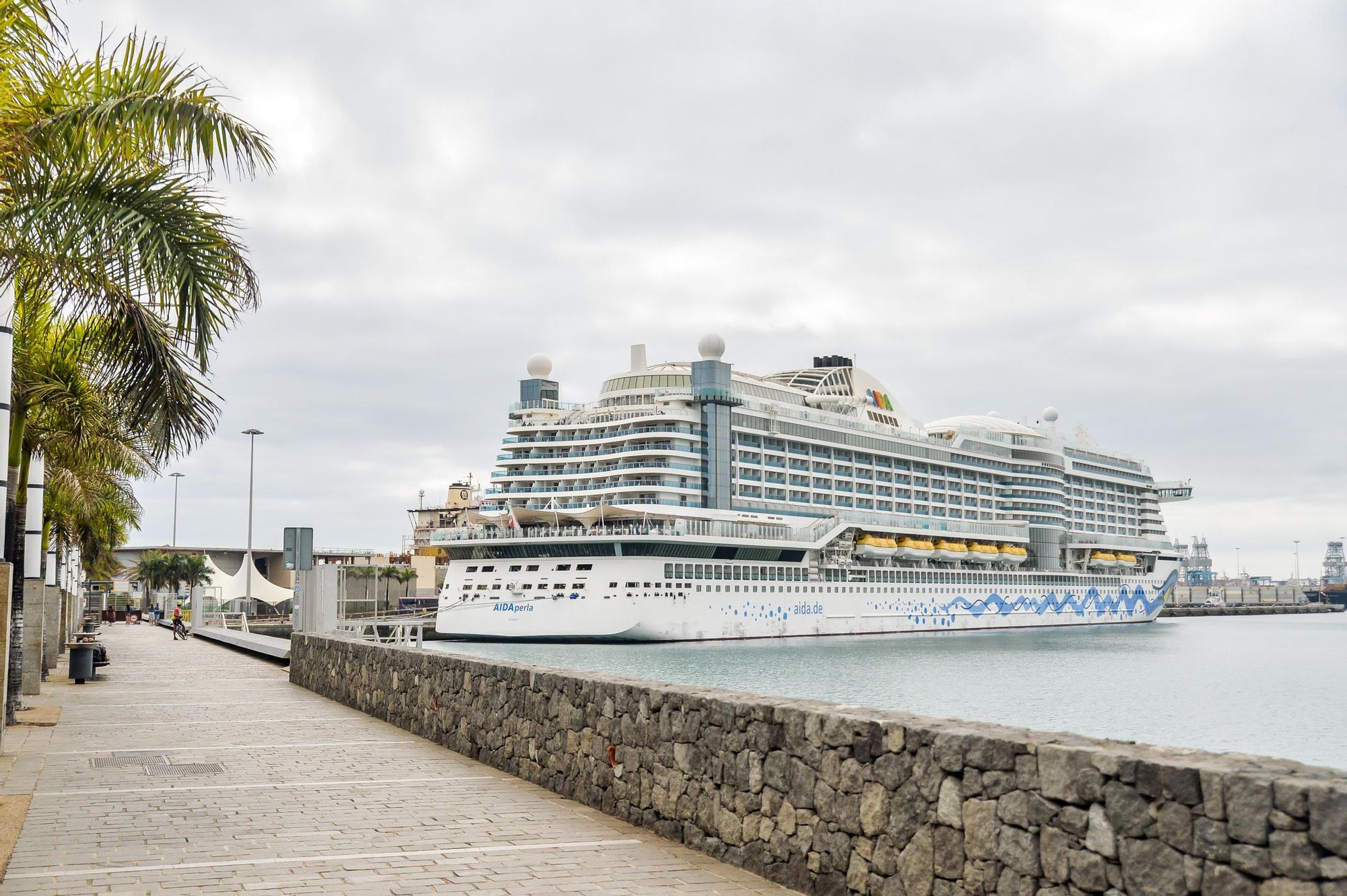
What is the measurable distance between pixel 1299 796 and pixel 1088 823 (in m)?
0.92

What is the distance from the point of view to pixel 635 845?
24.1ft

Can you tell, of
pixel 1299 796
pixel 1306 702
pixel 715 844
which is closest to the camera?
pixel 1299 796

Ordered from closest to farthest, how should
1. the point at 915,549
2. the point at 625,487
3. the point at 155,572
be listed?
the point at 625,487, the point at 915,549, the point at 155,572

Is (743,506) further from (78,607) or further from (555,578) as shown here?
(78,607)

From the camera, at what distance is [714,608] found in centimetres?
5959

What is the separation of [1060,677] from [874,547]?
30226mm

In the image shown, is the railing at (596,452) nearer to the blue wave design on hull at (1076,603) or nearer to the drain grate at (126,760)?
the blue wave design on hull at (1076,603)

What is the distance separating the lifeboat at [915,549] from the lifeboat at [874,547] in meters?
1.15

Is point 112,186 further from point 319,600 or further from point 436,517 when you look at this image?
point 436,517

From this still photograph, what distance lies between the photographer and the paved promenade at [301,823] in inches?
252

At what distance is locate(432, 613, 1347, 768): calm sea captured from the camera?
28.0 meters

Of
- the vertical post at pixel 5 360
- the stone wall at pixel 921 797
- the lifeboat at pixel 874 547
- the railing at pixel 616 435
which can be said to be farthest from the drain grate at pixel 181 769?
the lifeboat at pixel 874 547

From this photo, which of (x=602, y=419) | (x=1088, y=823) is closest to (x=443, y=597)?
(x=602, y=419)

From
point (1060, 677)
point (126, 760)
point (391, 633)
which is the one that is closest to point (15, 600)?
point (126, 760)
